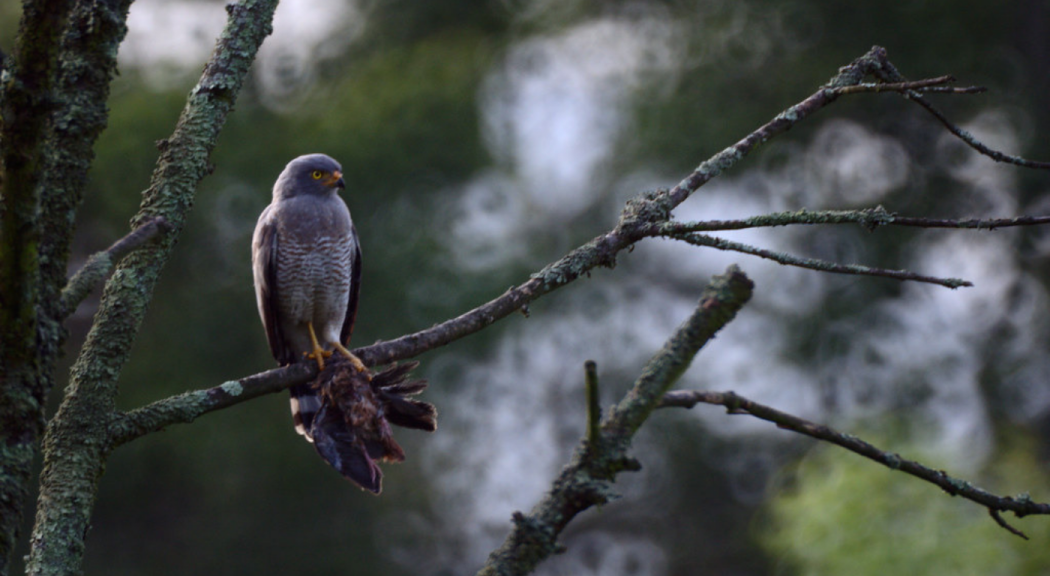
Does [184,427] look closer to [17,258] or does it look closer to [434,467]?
[434,467]

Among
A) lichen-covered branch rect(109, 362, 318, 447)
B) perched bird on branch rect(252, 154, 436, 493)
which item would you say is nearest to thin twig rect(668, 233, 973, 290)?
lichen-covered branch rect(109, 362, 318, 447)

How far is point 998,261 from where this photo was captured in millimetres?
12094

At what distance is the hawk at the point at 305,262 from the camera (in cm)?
396

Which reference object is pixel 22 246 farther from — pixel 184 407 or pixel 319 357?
pixel 319 357

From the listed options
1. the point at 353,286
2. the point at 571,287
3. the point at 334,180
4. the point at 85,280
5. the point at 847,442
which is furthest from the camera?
the point at 571,287

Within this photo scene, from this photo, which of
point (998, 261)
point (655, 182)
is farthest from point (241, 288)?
point (998, 261)

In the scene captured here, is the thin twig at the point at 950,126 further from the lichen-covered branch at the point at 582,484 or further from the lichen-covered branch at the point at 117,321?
the lichen-covered branch at the point at 117,321

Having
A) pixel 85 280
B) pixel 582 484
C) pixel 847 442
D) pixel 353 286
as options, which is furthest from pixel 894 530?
pixel 85 280

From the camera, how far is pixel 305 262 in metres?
3.96

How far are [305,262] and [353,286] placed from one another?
0.37 m

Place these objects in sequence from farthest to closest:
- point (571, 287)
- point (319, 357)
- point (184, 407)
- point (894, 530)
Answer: point (571, 287), point (894, 530), point (319, 357), point (184, 407)

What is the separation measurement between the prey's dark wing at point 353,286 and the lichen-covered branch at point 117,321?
1.84 meters

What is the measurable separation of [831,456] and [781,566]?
101 cm

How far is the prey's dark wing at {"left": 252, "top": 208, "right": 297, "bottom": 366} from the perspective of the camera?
158 inches
